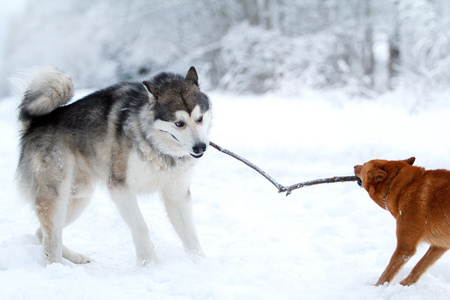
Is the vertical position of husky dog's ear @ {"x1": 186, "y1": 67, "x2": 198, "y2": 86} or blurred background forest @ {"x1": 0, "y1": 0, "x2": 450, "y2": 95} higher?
husky dog's ear @ {"x1": 186, "y1": 67, "x2": 198, "y2": 86}

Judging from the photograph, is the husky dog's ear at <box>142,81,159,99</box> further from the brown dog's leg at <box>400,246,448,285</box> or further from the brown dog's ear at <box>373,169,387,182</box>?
the brown dog's leg at <box>400,246,448,285</box>

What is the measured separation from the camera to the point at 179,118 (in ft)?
11.2

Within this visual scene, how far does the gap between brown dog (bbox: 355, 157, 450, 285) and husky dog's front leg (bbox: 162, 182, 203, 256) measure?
5.10 ft

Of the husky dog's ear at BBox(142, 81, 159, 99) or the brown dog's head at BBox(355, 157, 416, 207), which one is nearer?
the brown dog's head at BBox(355, 157, 416, 207)

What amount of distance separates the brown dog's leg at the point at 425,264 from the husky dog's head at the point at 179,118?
5.64ft

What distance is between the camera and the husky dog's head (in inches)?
132

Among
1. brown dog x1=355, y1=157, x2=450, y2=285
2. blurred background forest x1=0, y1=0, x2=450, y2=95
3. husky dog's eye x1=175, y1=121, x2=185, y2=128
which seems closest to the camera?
brown dog x1=355, y1=157, x2=450, y2=285

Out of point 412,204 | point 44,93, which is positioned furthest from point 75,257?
point 412,204

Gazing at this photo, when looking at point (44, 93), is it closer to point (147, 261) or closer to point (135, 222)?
point (135, 222)

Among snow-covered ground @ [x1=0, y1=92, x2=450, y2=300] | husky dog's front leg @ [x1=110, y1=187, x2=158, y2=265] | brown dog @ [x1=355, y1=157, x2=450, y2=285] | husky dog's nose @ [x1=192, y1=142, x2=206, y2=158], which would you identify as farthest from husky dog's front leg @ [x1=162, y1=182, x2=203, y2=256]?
brown dog @ [x1=355, y1=157, x2=450, y2=285]

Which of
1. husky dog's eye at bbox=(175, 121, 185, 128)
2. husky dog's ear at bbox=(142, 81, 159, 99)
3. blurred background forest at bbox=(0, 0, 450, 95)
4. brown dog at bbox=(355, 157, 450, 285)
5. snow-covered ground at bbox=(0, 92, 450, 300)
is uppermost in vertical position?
husky dog's ear at bbox=(142, 81, 159, 99)

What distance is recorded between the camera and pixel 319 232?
13.8 ft

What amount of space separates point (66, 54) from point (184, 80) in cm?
1782

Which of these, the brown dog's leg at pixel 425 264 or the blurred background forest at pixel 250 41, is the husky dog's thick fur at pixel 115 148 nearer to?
the brown dog's leg at pixel 425 264
